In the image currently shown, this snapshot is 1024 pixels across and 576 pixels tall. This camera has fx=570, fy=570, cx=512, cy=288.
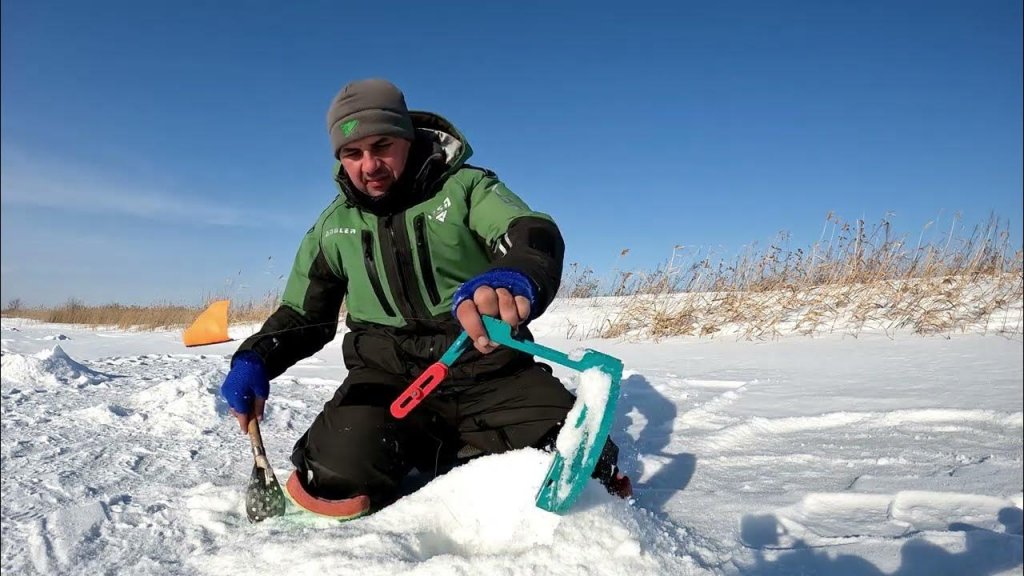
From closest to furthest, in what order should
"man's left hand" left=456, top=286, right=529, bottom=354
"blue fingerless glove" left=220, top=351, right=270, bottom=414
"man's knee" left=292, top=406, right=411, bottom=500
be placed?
"man's left hand" left=456, top=286, right=529, bottom=354 → "man's knee" left=292, top=406, right=411, bottom=500 → "blue fingerless glove" left=220, top=351, right=270, bottom=414

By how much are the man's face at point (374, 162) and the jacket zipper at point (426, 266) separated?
199mm

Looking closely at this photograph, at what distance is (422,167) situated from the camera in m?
1.98

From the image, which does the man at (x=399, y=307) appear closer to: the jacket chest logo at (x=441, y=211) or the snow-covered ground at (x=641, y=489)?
the jacket chest logo at (x=441, y=211)

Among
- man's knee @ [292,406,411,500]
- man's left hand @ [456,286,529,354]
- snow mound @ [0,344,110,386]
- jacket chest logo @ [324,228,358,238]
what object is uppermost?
jacket chest logo @ [324,228,358,238]

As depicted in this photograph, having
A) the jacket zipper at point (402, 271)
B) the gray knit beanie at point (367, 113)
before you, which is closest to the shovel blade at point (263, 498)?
the jacket zipper at point (402, 271)

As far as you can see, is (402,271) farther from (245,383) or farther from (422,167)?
(245,383)

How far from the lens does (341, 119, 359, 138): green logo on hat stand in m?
1.91

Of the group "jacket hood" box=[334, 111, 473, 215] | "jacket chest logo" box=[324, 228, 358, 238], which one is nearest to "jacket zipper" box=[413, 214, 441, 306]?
"jacket hood" box=[334, 111, 473, 215]

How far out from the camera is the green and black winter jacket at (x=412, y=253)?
1.90 metres

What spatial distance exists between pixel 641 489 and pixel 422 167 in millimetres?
1265

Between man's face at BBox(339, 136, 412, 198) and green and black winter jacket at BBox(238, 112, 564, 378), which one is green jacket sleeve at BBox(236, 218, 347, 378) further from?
man's face at BBox(339, 136, 412, 198)

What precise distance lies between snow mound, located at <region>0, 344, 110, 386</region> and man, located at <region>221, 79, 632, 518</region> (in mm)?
1974

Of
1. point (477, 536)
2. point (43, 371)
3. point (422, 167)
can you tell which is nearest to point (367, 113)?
point (422, 167)

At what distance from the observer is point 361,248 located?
198 cm
